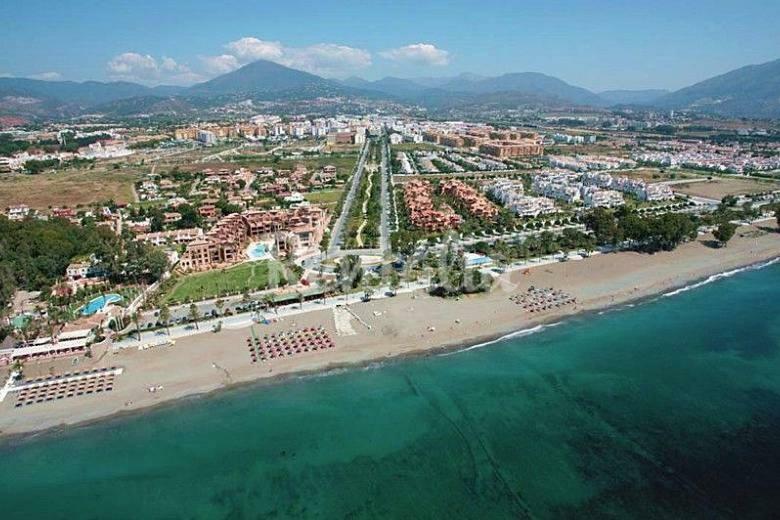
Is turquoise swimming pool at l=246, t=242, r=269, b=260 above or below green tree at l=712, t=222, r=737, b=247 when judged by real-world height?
below

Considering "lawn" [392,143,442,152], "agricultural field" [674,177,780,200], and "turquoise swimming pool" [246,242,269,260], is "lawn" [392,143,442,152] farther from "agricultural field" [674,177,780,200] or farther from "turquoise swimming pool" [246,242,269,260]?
"turquoise swimming pool" [246,242,269,260]

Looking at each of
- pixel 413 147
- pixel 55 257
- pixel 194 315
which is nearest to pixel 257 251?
pixel 55 257

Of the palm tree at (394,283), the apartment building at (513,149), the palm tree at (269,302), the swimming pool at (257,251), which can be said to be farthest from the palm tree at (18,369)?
the apartment building at (513,149)

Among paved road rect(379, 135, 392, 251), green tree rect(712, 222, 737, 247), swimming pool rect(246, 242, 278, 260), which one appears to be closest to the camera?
swimming pool rect(246, 242, 278, 260)

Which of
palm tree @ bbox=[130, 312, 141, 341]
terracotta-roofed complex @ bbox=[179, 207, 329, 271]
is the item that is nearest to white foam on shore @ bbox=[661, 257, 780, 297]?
terracotta-roofed complex @ bbox=[179, 207, 329, 271]

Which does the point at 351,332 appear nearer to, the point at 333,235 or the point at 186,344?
the point at 186,344

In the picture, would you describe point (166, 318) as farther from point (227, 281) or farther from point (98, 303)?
point (227, 281)

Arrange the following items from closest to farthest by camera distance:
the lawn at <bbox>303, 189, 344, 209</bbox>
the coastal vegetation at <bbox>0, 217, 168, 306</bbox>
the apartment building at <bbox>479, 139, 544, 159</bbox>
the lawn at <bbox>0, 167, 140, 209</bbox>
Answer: the coastal vegetation at <bbox>0, 217, 168, 306</bbox> < the lawn at <bbox>303, 189, 344, 209</bbox> < the lawn at <bbox>0, 167, 140, 209</bbox> < the apartment building at <bbox>479, 139, 544, 159</bbox>
